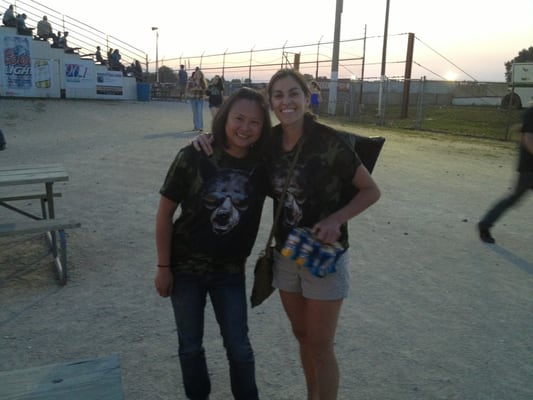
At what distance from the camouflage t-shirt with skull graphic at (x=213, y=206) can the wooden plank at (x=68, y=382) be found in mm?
580

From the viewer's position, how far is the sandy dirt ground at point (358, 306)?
3.12 meters

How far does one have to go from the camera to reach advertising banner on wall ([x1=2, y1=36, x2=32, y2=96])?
74.0 ft

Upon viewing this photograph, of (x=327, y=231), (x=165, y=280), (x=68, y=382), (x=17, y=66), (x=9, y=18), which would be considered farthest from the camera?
(x=9, y=18)

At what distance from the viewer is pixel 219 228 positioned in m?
2.41

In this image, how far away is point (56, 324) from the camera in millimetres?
3672

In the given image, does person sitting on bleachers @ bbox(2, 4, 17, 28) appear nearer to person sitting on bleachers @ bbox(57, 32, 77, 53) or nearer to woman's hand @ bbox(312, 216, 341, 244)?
person sitting on bleachers @ bbox(57, 32, 77, 53)

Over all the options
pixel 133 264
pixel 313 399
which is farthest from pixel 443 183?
pixel 313 399

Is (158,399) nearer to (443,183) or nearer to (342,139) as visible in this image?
(342,139)

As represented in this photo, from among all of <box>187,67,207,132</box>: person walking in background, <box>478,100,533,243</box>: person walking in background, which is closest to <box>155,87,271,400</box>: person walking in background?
<box>478,100,533,243</box>: person walking in background

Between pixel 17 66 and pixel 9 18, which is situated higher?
pixel 9 18

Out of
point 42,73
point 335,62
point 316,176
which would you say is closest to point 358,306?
point 316,176

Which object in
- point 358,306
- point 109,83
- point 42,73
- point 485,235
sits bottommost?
point 358,306

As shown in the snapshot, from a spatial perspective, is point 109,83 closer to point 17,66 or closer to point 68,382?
point 17,66

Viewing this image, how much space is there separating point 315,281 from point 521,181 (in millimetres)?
4152
